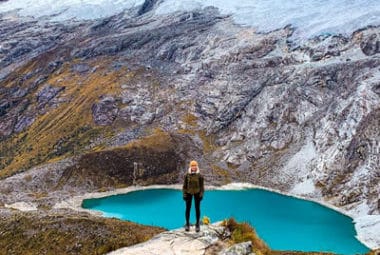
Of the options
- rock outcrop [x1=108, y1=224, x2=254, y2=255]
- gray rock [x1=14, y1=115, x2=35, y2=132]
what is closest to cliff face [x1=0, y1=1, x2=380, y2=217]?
gray rock [x1=14, y1=115, x2=35, y2=132]

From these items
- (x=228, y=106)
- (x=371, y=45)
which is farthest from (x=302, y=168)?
(x=371, y=45)

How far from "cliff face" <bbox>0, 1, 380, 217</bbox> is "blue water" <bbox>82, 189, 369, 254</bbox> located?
6.65 meters

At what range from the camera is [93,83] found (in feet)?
583

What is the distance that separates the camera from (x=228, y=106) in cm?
14562

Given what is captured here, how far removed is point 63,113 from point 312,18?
305ft

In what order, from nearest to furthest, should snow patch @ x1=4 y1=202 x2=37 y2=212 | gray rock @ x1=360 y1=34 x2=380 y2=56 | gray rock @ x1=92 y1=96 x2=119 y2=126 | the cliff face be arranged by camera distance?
snow patch @ x1=4 y1=202 x2=37 y2=212 → the cliff face → gray rock @ x1=360 y1=34 x2=380 y2=56 → gray rock @ x1=92 y1=96 x2=119 y2=126

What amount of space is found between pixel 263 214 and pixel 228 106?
186 feet

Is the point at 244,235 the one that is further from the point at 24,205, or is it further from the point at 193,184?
the point at 24,205

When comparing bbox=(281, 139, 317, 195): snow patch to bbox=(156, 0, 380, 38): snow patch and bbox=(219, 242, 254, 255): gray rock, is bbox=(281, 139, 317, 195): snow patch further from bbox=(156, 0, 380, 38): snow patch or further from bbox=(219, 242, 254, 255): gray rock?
bbox=(219, 242, 254, 255): gray rock

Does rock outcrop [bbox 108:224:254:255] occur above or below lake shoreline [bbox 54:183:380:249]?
above

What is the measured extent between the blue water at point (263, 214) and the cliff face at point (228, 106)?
6650 millimetres

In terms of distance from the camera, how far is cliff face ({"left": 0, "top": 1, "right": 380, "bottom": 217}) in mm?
113312

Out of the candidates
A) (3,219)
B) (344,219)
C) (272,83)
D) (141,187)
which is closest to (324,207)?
(344,219)

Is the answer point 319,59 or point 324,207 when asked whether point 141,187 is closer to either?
point 324,207
